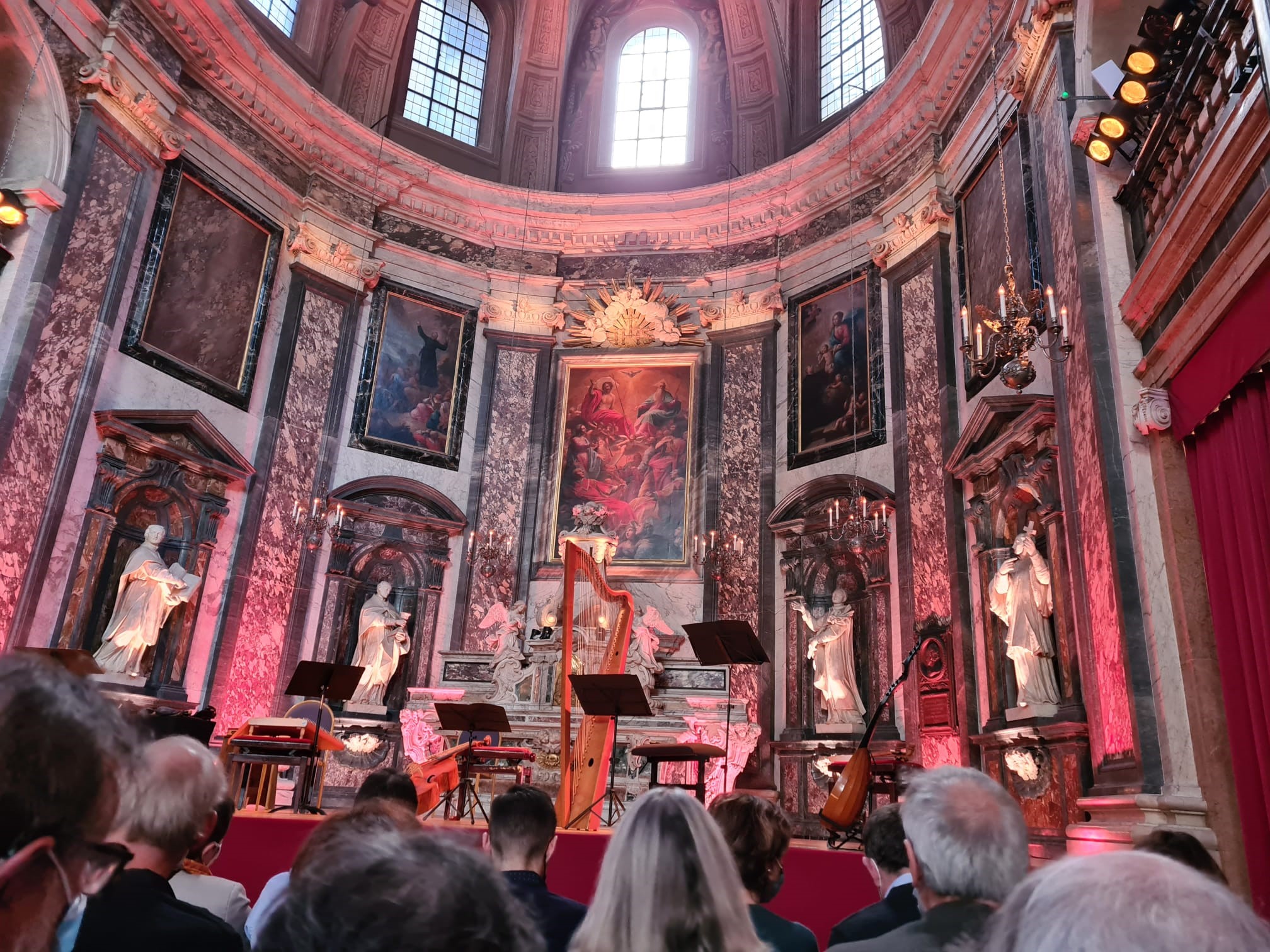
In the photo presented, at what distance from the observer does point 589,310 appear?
16.5 meters

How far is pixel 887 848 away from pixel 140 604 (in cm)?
1022

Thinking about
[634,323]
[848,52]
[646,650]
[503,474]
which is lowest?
[646,650]

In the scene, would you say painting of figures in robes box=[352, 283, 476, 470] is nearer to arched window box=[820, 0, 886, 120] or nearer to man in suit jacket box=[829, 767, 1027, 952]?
arched window box=[820, 0, 886, 120]

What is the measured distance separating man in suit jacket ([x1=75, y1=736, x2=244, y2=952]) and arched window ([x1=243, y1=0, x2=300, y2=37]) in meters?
15.4

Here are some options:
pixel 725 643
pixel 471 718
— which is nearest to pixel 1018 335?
pixel 725 643

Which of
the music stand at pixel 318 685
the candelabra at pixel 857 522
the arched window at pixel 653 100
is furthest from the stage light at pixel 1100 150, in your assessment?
the arched window at pixel 653 100

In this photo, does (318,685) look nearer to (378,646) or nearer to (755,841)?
(378,646)

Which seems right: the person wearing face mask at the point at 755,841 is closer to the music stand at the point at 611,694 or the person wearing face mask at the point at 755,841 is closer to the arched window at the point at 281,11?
the music stand at the point at 611,694

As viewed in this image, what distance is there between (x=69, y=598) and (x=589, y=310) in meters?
9.03

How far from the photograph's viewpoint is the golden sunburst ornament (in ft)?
52.3

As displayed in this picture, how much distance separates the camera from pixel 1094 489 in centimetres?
755

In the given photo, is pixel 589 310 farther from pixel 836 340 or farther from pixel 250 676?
pixel 250 676

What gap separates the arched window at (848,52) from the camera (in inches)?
611

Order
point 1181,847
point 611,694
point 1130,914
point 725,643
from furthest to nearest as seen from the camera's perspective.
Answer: point 725,643
point 611,694
point 1181,847
point 1130,914
